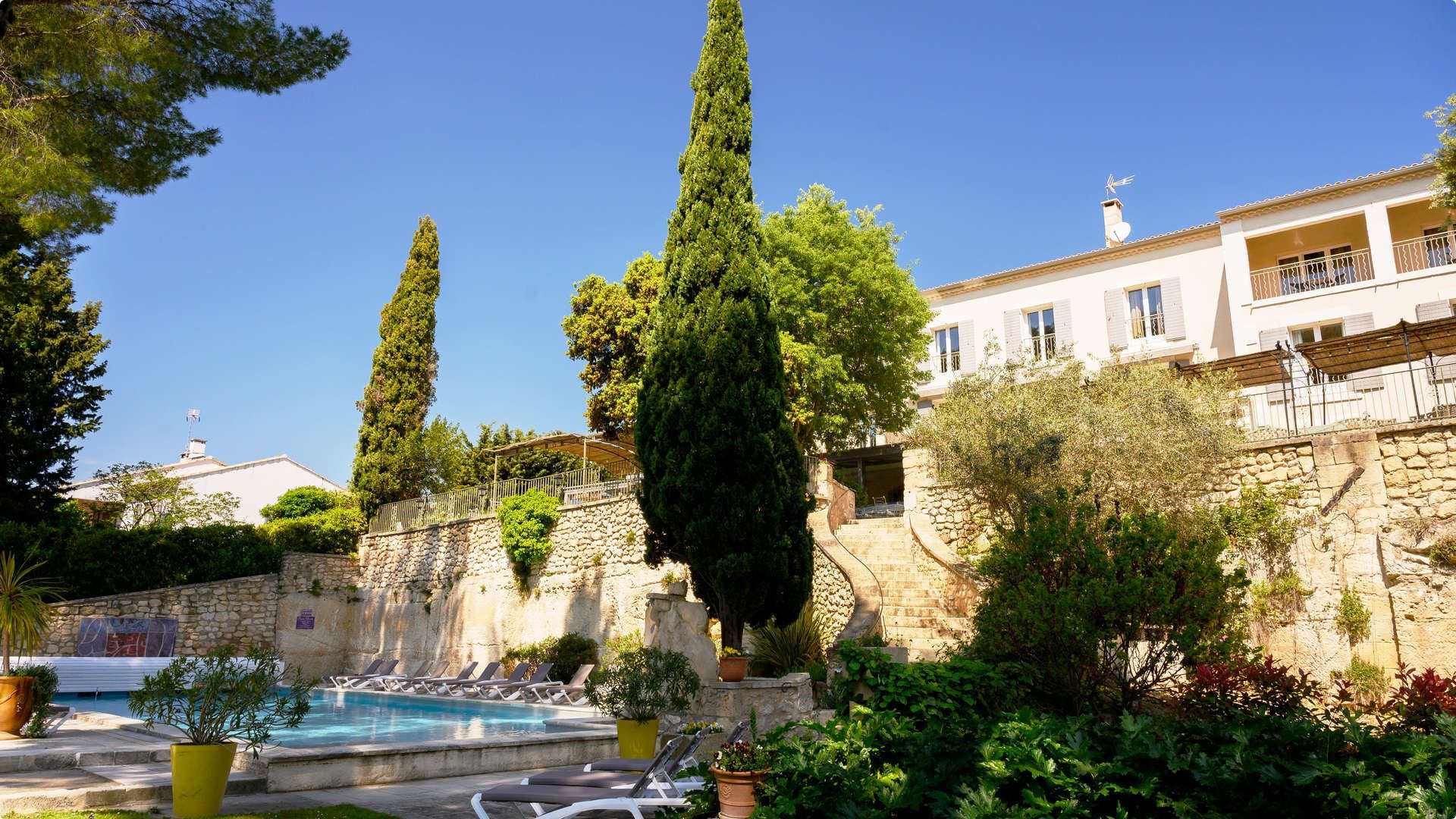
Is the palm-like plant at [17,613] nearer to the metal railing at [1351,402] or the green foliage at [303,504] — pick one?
the metal railing at [1351,402]

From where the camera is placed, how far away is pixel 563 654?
1808 centimetres

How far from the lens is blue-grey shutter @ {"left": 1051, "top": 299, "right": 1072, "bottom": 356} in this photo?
25.4m

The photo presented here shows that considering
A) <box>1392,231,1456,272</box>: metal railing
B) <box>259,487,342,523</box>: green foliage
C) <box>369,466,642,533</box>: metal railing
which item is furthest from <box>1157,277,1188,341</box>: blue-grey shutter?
<box>259,487,342,523</box>: green foliage

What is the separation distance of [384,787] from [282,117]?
26.7 feet

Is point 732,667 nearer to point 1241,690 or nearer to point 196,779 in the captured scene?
point 1241,690

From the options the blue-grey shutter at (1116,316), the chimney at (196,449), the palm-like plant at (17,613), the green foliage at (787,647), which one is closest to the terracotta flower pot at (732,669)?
the green foliage at (787,647)

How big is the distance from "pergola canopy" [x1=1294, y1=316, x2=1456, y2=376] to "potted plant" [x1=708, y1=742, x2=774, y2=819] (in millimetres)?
13610

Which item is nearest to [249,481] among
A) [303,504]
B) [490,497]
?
[303,504]

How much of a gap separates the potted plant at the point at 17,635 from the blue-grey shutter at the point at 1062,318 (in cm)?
2351

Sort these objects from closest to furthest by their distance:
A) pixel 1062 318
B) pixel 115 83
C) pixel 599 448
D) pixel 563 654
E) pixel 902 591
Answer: pixel 115 83
pixel 902 591
pixel 563 654
pixel 599 448
pixel 1062 318

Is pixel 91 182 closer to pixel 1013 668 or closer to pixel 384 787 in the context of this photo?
pixel 384 787

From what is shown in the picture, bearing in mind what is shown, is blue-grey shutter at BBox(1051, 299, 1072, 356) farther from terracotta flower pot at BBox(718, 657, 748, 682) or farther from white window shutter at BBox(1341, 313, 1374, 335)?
terracotta flower pot at BBox(718, 657, 748, 682)

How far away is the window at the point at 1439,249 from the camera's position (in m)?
20.6

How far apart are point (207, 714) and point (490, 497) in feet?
54.2
